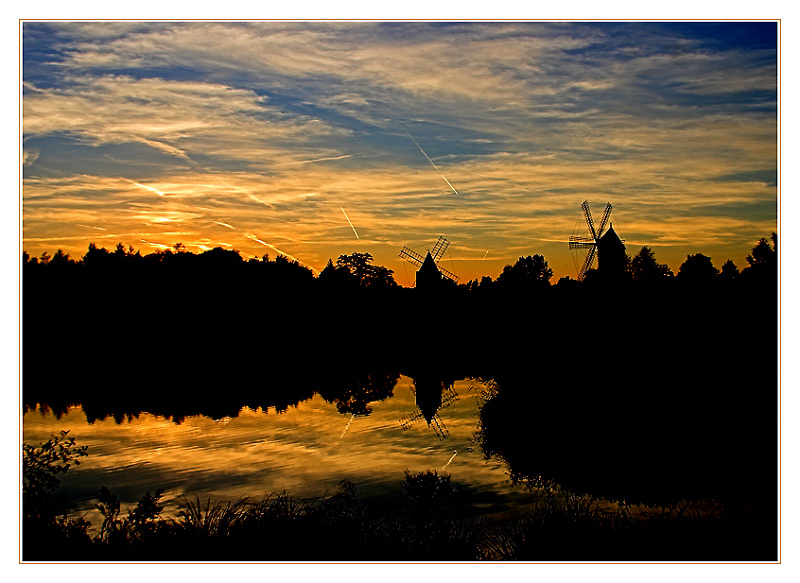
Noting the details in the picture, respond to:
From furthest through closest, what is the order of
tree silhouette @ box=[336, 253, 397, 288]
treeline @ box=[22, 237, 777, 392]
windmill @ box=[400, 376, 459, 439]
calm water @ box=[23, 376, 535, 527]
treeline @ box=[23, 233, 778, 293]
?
1. tree silhouette @ box=[336, 253, 397, 288]
2. treeline @ box=[23, 233, 778, 293]
3. treeline @ box=[22, 237, 777, 392]
4. windmill @ box=[400, 376, 459, 439]
5. calm water @ box=[23, 376, 535, 527]

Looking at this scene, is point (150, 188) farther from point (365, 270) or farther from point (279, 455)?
point (365, 270)

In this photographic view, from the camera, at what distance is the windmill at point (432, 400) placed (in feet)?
70.1

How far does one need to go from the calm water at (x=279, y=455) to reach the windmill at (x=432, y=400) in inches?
5.1

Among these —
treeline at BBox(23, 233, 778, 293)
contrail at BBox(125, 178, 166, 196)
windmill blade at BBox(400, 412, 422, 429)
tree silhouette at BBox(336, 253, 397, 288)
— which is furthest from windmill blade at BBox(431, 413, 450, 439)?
tree silhouette at BBox(336, 253, 397, 288)

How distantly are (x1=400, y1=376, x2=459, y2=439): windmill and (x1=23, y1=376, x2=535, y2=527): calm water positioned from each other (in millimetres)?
129

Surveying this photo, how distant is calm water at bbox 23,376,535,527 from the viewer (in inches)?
536

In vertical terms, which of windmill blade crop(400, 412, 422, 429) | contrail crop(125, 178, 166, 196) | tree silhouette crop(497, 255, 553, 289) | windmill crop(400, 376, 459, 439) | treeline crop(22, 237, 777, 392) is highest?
tree silhouette crop(497, 255, 553, 289)

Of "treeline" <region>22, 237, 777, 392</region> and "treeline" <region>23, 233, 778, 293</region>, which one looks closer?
"treeline" <region>22, 237, 777, 392</region>

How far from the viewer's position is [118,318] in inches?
1725

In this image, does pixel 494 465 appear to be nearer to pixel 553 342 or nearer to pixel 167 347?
pixel 553 342

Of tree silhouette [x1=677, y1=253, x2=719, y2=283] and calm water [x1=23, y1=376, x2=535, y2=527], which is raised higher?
tree silhouette [x1=677, y1=253, x2=719, y2=283]

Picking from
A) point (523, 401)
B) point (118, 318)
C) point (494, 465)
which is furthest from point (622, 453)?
point (118, 318)

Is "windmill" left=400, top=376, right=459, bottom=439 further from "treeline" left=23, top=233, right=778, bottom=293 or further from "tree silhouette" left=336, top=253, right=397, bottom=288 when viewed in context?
"tree silhouette" left=336, top=253, right=397, bottom=288

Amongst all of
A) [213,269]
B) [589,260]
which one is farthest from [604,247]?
[213,269]
